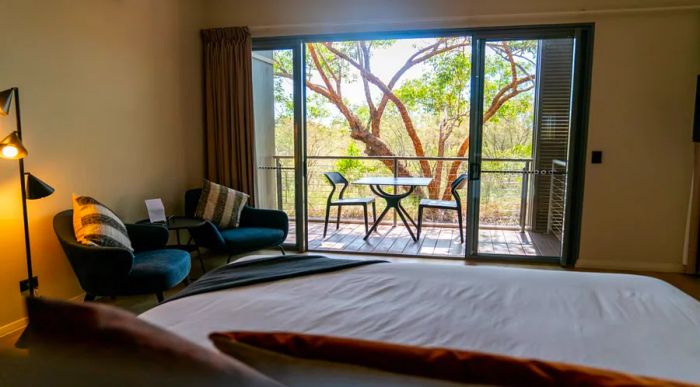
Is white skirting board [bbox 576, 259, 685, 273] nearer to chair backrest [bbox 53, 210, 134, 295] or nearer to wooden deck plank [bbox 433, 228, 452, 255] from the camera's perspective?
wooden deck plank [bbox 433, 228, 452, 255]

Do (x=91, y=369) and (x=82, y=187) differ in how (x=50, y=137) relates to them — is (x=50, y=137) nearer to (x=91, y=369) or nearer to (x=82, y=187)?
(x=82, y=187)

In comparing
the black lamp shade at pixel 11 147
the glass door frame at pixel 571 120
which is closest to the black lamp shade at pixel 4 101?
the black lamp shade at pixel 11 147

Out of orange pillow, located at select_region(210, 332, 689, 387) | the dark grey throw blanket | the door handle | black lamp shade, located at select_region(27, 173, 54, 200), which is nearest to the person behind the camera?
orange pillow, located at select_region(210, 332, 689, 387)

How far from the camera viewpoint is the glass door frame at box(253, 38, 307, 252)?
4.54 m

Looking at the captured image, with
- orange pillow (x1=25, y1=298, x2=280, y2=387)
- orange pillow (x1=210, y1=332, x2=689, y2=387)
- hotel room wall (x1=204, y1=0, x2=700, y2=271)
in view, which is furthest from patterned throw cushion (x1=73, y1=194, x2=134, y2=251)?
hotel room wall (x1=204, y1=0, x2=700, y2=271)

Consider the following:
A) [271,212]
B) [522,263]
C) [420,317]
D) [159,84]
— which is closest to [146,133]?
[159,84]

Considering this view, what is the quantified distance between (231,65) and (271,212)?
1519 mm

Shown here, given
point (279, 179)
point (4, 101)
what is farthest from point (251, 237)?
point (4, 101)

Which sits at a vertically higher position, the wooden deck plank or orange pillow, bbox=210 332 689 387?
orange pillow, bbox=210 332 689 387

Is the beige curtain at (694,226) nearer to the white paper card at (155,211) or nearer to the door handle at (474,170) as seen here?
the door handle at (474,170)

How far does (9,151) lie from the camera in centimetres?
244

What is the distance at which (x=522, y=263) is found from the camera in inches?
170

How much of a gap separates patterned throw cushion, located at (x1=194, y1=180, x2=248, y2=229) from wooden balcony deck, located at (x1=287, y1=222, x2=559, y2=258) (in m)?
0.85

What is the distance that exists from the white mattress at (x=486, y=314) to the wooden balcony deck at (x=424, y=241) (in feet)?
8.11
